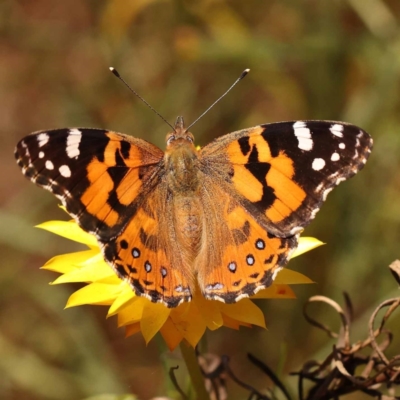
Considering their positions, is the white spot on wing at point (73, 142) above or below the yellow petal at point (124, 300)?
above

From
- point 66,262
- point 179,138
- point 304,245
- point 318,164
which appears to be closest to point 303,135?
point 318,164

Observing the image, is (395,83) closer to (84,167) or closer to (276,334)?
(276,334)

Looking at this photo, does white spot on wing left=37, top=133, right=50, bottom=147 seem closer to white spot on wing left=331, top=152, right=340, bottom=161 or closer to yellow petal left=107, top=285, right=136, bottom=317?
yellow petal left=107, top=285, right=136, bottom=317

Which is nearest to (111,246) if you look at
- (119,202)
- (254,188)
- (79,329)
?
(119,202)

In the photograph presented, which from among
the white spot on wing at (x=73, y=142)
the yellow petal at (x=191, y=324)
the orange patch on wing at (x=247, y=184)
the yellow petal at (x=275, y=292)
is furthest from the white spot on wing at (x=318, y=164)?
the white spot on wing at (x=73, y=142)

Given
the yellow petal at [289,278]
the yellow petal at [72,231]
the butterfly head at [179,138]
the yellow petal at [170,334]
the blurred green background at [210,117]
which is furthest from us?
the blurred green background at [210,117]

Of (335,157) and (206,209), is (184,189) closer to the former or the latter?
(206,209)

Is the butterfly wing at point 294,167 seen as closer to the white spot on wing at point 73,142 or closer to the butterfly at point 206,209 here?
the butterfly at point 206,209
